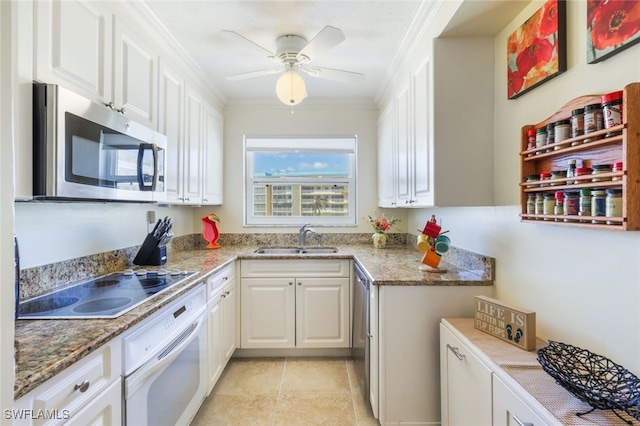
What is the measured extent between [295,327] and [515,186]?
192 centimetres

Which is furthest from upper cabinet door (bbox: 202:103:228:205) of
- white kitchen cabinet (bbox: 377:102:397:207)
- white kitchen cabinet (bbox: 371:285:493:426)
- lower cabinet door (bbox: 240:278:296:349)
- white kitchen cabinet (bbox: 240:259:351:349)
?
white kitchen cabinet (bbox: 371:285:493:426)

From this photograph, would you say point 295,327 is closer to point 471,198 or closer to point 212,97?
point 471,198

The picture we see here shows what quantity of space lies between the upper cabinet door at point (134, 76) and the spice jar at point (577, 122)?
6.42 ft

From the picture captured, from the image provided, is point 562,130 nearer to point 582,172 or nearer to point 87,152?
point 582,172

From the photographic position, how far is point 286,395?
2.04 meters

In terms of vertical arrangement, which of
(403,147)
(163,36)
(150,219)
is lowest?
(150,219)

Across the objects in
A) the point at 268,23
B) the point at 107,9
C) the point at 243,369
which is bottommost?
the point at 243,369

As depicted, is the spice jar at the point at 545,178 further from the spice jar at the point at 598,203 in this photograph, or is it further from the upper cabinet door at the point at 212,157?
the upper cabinet door at the point at 212,157

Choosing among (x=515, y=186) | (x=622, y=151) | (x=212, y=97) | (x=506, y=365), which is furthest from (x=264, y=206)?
(x=622, y=151)

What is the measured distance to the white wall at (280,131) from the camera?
124 inches

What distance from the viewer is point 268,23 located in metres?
1.81

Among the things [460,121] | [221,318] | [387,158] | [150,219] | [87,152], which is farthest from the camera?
[387,158]

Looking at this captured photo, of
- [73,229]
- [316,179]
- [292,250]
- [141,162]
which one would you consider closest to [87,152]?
[141,162]

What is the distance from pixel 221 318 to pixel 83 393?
50.8 inches
